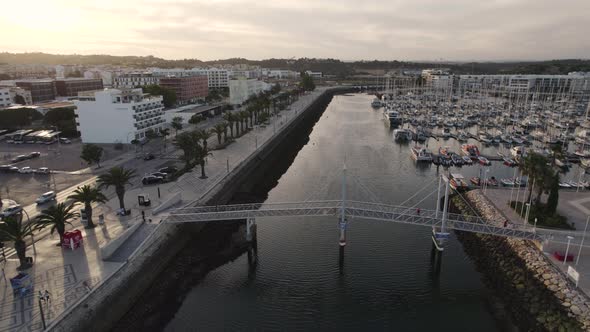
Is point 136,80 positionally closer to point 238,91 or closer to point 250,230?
point 238,91

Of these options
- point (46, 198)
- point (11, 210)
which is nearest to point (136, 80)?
point (46, 198)

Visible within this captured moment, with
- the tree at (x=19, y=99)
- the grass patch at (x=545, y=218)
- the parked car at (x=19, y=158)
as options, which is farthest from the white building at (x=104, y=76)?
the grass patch at (x=545, y=218)

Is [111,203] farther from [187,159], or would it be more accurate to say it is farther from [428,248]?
[428,248]

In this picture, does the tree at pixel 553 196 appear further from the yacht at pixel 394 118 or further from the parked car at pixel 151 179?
the yacht at pixel 394 118

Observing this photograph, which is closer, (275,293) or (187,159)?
(275,293)

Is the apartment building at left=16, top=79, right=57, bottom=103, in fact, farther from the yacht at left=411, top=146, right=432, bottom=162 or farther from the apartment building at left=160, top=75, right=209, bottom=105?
the yacht at left=411, top=146, right=432, bottom=162

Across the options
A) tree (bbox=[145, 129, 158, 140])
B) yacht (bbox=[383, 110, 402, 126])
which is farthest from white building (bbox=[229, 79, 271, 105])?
tree (bbox=[145, 129, 158, 140])

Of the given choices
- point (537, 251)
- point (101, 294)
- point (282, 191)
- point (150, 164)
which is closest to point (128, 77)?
point (150, 164)
